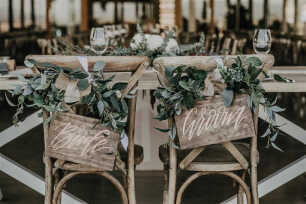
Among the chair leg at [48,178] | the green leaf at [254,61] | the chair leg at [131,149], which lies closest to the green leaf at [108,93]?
the chair leg at [131,149]

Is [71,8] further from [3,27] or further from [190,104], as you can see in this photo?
[190,104]

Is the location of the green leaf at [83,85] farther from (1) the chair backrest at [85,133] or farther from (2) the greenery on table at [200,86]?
(2) the greenery on table at [200,86]

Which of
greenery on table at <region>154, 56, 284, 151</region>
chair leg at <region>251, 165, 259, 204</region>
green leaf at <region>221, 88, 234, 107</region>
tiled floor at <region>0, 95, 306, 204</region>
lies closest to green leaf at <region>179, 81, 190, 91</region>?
greenery on table at <region>154, 56, 284, 151</region>

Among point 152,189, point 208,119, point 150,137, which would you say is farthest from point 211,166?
point 150,137

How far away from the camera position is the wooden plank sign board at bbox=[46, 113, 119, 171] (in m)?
1.71

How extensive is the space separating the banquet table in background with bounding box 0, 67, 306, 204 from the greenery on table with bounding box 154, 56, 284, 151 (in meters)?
0.26

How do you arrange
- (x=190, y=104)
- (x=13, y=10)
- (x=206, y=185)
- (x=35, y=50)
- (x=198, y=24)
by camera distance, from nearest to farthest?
(x=190, y=104)
(x=206, y=185)
(x=13, y=10)
(x=35, y=50)
(x=198, y=24)

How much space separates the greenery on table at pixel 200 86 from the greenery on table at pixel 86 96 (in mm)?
159

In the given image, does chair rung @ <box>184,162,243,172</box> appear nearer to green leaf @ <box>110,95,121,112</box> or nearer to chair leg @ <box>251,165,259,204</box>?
chair leg @ <box>251,165,259,204</box>

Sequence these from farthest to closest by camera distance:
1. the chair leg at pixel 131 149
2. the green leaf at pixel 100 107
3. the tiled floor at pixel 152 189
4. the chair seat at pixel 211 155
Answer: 1. the tiled floor at pixel 152 189
2. the chair seat at pixel 211 155
3. the chair leg at pixel 131 149
4. the green leaf at pixel 100 107

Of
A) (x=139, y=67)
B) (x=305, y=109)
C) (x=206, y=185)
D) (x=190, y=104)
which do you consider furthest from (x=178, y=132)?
(x=305, y=109)

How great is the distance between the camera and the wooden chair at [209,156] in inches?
68.4

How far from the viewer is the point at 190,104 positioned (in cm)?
169

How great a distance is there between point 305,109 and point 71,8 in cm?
1068
